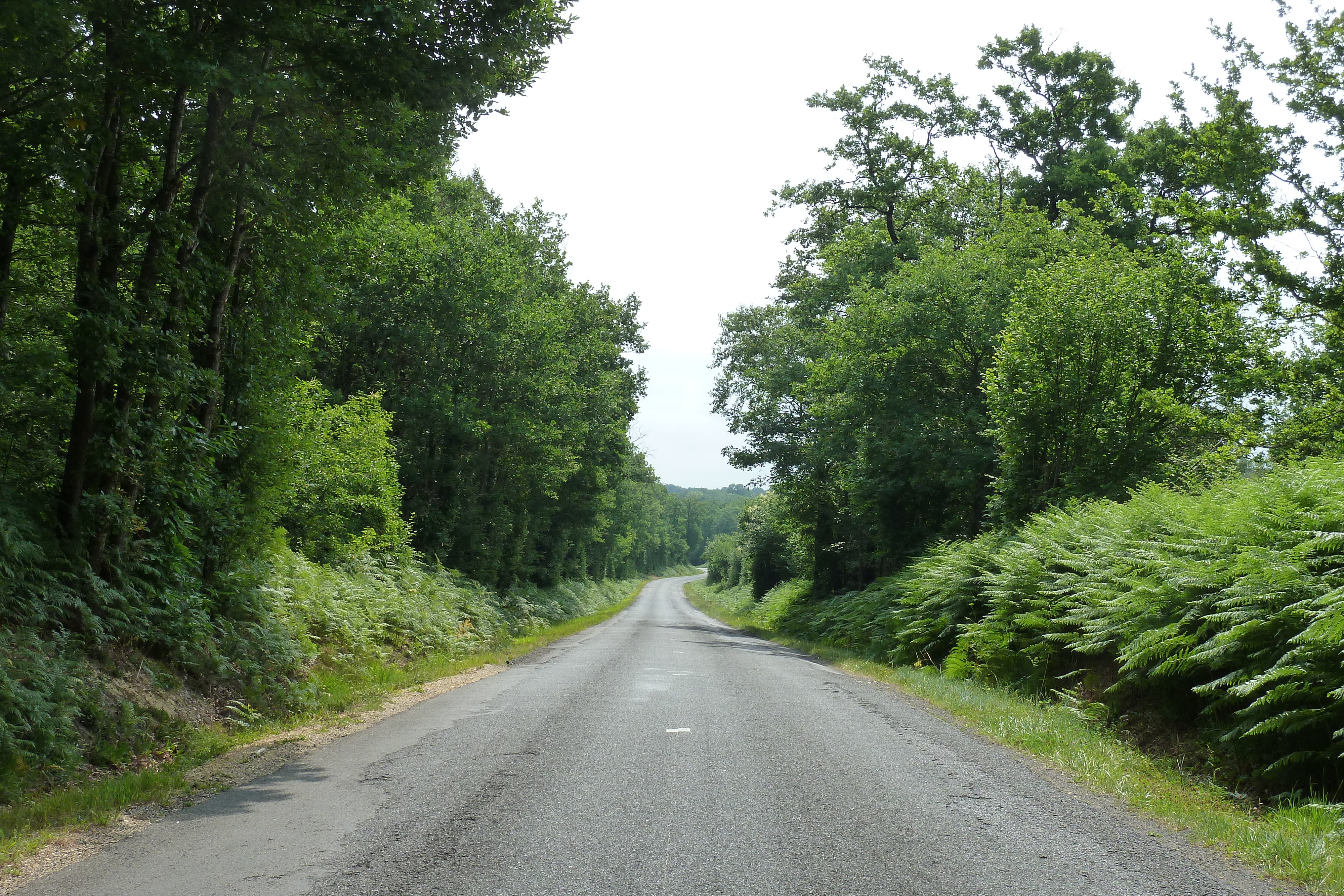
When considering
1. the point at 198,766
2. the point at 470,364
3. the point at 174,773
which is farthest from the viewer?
the point at 470,364

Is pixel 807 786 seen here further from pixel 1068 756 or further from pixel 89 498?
pixel 89 498

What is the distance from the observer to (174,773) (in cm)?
650

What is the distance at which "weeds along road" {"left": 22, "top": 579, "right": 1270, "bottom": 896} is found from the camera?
4250mm

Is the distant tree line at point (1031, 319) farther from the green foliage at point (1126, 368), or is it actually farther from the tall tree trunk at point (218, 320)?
the tall tree trunk at point (218, 320)

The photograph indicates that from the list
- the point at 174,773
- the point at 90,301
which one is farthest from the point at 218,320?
the point at 174,773

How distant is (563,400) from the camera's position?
97.7 feet

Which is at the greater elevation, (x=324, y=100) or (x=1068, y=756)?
(x=324, y=100)

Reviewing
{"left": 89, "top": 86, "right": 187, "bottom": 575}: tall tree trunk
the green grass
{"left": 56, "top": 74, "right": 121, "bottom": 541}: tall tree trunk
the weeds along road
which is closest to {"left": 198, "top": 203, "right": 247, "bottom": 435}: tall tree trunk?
{"left": 89, "top": 86, "right": 187, "bottom": 575}: tall tree trunk

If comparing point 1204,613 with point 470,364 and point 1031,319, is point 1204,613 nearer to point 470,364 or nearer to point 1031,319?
point 1031,319

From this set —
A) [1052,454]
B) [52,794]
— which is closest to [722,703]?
[52,794]

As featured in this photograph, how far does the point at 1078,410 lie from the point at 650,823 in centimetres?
1503

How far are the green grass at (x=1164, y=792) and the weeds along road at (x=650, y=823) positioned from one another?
291 millimetres

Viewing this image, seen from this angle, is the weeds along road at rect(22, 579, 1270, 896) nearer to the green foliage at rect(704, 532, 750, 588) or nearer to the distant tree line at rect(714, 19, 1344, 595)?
the distant tree line at rect(714, 19, 1344, 595)

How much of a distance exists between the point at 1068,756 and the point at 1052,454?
11.7 meters
